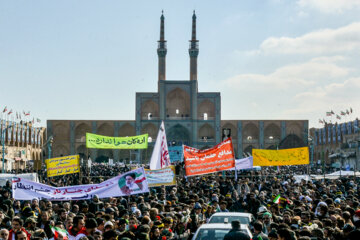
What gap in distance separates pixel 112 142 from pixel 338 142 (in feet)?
148

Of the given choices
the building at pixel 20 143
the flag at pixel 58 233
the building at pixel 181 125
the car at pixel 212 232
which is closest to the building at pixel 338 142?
the building at pixel 181 125

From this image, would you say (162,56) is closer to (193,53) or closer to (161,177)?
(193,53)

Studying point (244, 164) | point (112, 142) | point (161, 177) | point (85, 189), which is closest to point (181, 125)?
point (112, 142)

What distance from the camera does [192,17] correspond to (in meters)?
60.2

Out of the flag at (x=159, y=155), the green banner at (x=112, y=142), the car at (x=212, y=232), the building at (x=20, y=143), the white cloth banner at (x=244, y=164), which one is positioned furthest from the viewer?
the building at (x=20, y=143)

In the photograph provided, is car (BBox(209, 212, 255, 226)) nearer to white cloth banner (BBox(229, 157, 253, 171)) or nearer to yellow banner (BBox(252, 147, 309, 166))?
white cloth banner (BBox(229, 157, 253, 171))

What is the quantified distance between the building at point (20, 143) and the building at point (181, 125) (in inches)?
99.6

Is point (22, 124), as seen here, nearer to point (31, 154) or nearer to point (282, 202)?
point (31, 154)

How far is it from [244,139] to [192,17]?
18.5m

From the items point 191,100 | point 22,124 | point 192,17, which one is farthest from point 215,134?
point 22,124

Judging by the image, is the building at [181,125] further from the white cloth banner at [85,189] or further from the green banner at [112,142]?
the white cloth banner at [85,189]

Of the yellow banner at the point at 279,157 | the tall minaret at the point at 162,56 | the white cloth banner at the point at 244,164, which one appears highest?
the tall minaret at the point at 162,56

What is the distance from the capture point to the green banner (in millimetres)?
18531

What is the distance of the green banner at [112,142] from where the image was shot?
18.5m
